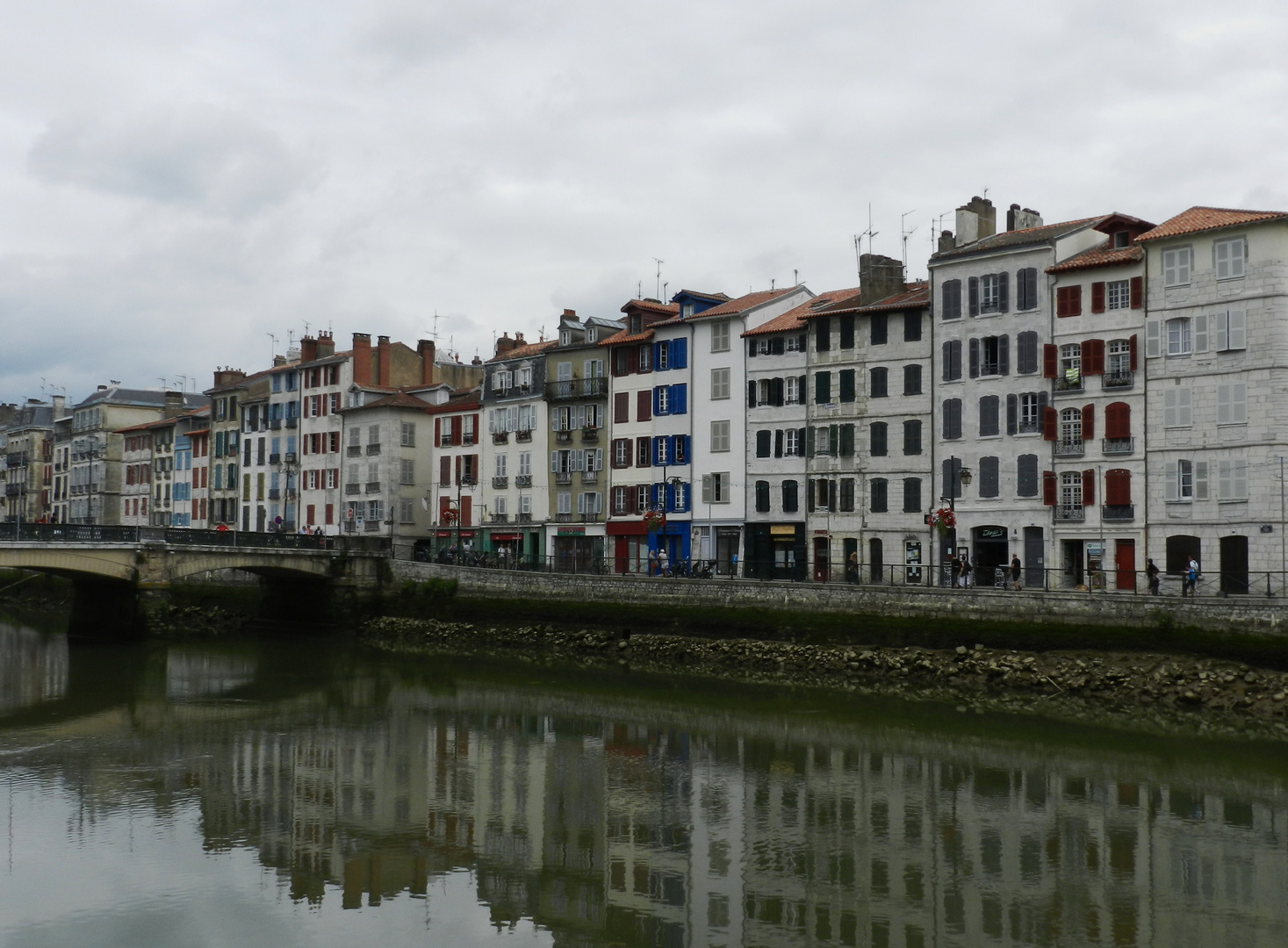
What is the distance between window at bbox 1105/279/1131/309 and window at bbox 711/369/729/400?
1898 cm

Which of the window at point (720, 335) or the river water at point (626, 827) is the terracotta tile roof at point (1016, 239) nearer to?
the window at point (720, 335)

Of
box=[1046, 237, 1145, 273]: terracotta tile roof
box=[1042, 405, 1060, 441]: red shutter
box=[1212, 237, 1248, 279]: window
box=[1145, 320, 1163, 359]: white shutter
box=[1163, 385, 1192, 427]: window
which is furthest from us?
box=[1042, 405, 1060, 441]: red shutter

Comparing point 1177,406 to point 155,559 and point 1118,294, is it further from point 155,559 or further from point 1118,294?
point 155,559

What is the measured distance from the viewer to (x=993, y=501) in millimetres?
50750

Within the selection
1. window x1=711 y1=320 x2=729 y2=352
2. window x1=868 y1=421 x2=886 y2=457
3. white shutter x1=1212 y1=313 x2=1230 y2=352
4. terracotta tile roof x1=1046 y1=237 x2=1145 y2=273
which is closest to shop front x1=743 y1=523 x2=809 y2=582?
window x1=868 y1=421 x2=886 y2=457

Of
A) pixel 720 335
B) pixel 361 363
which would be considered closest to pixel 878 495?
pixel 720 335

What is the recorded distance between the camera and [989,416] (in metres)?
51.2

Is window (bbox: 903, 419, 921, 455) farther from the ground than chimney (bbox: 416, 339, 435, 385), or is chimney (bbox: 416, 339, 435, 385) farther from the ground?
chimney (bbox: 416, 339, 435, 385)

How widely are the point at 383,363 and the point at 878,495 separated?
38.7 metres

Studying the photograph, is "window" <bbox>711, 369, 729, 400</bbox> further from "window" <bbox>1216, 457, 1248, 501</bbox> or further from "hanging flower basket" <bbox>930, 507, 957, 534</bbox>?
"window" <bbox>1216, 457, 1248, 501</bbox>

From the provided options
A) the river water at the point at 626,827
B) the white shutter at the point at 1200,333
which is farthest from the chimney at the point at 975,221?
the river water at the point at 626,827

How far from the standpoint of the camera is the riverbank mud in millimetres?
34500

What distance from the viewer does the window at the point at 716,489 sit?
201ft

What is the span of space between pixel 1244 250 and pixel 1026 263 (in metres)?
8.31
